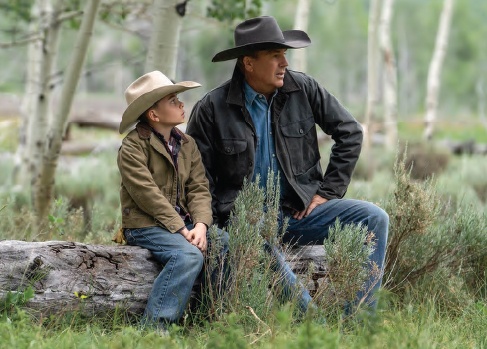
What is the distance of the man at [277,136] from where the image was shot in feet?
17.5

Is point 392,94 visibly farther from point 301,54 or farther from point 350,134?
point 350,134

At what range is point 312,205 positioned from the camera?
18.0 feet

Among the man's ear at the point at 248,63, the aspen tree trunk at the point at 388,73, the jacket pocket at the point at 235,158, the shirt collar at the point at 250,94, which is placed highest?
the man's ear at the point at 248,63

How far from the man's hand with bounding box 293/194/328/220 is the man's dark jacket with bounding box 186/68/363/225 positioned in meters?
0.03

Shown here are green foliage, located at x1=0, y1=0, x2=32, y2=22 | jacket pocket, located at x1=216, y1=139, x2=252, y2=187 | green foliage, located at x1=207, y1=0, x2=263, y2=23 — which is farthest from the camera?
green foliage, located at x1=0, y1=0, x2=32, y2=22

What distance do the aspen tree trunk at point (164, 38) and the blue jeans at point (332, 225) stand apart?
1899 millimetres

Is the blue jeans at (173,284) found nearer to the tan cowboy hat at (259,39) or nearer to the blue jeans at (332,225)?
the blue jeans at (332,225)

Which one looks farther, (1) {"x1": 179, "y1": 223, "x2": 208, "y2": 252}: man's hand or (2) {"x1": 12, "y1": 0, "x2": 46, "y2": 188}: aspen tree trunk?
(2) {"x1": 12, "y1": 0, "x2": 46, "y2": 188}: aspen tree trunk

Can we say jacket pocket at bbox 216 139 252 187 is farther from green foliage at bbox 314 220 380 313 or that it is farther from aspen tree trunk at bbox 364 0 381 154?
aspen tree trunk at bbox 364 0 381 154

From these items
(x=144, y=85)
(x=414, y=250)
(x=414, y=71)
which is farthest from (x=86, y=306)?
(x=414, y=71)

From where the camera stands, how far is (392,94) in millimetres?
21875

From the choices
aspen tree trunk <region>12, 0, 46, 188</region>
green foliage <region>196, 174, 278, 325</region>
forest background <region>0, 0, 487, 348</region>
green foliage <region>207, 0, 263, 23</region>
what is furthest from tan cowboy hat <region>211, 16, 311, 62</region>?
aspen tree trunk <region>12, 0, 46, 188</region>

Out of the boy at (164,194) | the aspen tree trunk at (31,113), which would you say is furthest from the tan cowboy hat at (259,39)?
the aspen tree trunk at (31,113)

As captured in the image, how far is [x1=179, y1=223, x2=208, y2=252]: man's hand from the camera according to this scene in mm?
4996
